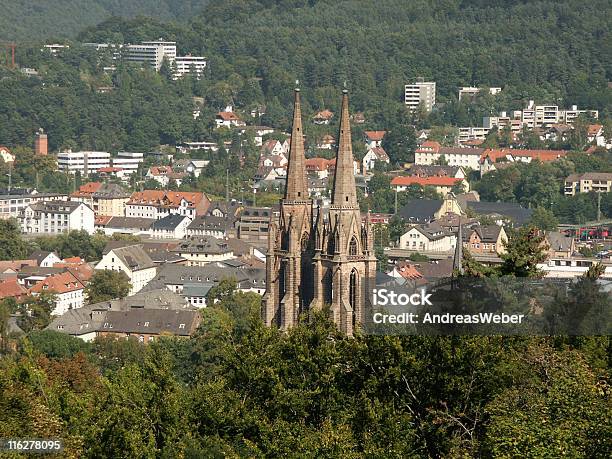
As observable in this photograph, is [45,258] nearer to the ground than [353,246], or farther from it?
nearer to the ground

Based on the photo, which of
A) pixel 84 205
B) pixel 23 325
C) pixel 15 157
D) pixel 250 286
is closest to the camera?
pixel 23 325

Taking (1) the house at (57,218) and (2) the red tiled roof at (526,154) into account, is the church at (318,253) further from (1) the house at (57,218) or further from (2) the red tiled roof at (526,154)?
(2) the red tiled roof at (526,154)

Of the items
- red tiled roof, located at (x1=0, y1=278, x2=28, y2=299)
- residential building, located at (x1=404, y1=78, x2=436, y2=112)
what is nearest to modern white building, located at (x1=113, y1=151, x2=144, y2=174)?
residential building, located at (x1=404, y1=78, x2=436, y2=112)

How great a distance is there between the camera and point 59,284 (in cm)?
7075

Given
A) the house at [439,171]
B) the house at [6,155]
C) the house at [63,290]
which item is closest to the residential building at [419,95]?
the house at [439,171]

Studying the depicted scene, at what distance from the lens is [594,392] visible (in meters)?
21.8

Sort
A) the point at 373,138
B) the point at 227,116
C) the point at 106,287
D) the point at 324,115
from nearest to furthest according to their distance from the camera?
the point at 106,287
the point at 373,138
the point at 324,115
the point at 227,116

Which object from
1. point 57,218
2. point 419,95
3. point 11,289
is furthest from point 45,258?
point 419,95

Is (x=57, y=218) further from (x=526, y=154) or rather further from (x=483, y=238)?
(x=526, y=154)

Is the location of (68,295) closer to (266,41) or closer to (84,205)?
(84,205)

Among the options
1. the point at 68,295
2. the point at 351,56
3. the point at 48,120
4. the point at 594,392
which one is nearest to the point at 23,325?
the point at 68,295

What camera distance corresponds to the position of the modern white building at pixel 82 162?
120m

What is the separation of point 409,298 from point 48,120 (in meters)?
113

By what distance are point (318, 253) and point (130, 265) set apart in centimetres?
3667
